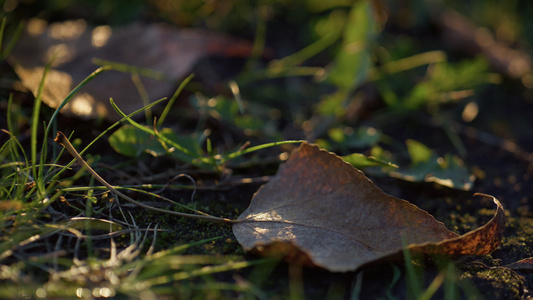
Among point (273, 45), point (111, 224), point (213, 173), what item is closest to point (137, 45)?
point (273, 45)

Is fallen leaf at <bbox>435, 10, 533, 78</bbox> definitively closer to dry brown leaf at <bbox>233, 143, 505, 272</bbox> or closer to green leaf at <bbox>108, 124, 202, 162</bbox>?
dry brown leaf at <bbox>233, 143, 505, 272</bbox>

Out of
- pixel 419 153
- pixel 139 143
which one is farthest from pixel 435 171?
pixel 139 143

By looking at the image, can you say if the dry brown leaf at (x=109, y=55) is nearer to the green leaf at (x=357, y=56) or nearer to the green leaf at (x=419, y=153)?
the green leaf at (x=357, y=56)

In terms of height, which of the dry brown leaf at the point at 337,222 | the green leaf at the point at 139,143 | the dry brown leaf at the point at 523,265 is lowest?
the dry brown leaf at the point at 523,265

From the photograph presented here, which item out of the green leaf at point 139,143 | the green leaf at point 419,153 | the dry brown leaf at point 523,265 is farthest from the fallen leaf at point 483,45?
the green leaf at point 139,143

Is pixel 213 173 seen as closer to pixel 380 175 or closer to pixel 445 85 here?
pixel 380 175

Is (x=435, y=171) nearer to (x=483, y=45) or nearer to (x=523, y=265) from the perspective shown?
(x=523, y=265)
